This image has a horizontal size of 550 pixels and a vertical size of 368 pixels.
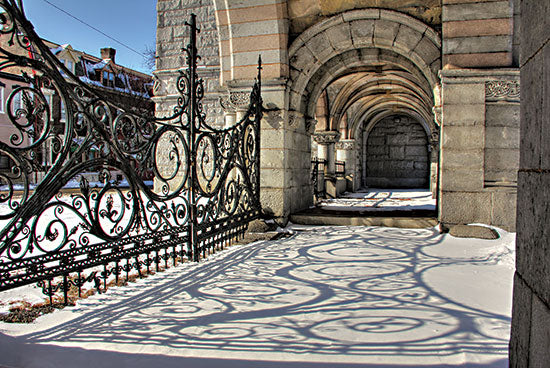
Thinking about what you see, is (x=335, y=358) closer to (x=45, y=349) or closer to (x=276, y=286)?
(x=276, y=286)

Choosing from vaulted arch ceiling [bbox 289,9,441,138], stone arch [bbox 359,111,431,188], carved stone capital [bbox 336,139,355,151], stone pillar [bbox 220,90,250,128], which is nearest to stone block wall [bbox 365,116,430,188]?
stone arch [bbox 359,111,431,188]

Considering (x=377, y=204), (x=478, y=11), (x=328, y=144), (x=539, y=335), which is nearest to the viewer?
(x=539, y=335)

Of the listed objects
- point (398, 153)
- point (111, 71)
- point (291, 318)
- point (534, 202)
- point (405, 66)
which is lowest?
point (291, 318)

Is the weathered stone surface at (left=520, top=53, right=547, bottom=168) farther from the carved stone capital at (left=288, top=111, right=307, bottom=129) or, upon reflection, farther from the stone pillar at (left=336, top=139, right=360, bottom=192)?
the stone pillar at (left=336, top=139, right=360, bottom=192)

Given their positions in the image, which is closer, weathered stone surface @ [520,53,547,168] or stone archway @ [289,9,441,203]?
weathered stone surface @ [520,53,547,168]

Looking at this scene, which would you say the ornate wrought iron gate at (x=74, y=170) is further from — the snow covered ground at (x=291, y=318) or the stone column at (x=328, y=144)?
the stone column at (x=328, y=144)

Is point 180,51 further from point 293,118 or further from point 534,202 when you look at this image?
point 534,202

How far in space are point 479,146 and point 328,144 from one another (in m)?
7.01

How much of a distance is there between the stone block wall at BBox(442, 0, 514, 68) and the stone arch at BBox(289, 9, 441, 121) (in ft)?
0.99

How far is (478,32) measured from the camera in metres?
5.58

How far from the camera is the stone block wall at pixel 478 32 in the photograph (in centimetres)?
550

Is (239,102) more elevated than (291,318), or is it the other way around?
(239,102)

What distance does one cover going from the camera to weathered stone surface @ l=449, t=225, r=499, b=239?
5.33 metres

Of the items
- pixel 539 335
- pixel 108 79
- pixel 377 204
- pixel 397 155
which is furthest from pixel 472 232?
pixel 108 79
